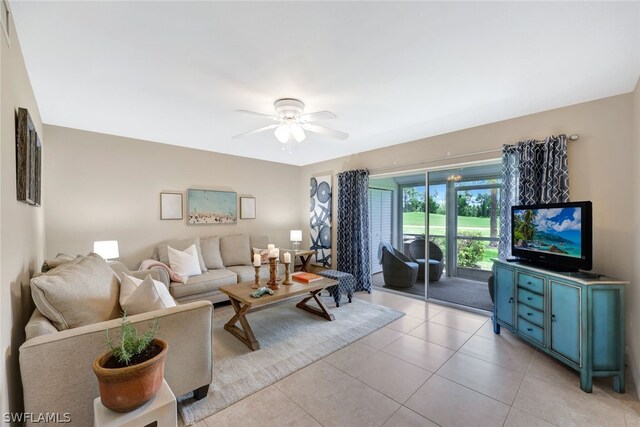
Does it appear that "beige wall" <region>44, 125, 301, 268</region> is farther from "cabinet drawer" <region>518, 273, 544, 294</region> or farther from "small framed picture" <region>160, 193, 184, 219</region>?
"cabinet drawer" <region>518, 273, 544, 294</region>

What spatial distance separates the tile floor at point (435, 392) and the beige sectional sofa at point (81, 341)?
0.42 meters

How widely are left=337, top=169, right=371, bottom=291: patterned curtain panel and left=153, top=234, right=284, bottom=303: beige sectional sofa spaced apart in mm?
1258

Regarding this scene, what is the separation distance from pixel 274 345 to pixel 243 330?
39 cm

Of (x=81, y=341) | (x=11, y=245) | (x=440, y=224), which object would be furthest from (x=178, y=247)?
(x=440, y=224)

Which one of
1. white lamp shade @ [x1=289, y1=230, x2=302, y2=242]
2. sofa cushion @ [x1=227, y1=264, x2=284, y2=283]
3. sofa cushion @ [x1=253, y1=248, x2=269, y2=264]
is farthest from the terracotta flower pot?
white lamp shade @ [x1=289, y1=230, x2=302, y2=242]

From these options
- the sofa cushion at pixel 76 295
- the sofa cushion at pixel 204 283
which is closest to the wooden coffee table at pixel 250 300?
the sofa cushion at pixel 204 283

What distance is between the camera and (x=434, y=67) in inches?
79.7

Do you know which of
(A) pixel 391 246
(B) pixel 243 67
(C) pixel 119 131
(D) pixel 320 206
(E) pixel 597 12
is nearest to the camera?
(E) pixel 597 12

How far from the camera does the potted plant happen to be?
113 cm

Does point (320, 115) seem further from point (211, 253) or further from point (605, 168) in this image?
point (211, 253)

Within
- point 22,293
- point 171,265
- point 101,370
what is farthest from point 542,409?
point 171,265

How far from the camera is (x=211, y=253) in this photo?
13.8 ft

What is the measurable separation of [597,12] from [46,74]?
387 cm

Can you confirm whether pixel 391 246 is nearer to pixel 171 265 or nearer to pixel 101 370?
pixel 171 265
